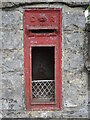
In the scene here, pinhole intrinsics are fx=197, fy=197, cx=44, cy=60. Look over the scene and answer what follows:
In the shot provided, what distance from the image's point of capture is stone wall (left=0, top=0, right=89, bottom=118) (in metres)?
3.09

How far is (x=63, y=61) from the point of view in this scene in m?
3.15

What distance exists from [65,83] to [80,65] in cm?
38

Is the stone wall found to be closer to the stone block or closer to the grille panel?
the stone block

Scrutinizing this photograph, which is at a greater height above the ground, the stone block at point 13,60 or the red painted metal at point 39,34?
the red painted metal at point 39,34

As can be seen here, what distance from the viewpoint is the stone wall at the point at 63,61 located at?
3.09m

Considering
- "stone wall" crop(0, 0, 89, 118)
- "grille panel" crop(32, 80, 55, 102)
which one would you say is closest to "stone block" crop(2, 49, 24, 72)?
"stone wall" crop(0, 0, 89, 118)

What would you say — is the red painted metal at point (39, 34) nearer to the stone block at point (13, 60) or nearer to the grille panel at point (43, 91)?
the stone block at point (13, 60)

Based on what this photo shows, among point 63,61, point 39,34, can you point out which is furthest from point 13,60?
point 63,61

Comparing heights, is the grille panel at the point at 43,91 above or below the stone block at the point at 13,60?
below

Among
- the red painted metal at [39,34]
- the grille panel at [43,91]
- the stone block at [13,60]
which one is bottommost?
the grille panel at [43,91]

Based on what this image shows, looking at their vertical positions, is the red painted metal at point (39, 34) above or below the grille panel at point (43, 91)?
above

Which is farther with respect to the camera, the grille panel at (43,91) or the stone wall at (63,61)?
the grille panel at (43,91)

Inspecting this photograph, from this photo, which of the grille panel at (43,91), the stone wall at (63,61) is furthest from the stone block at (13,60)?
the grille panel at (43,91)

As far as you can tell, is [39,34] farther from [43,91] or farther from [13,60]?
[43,91]
